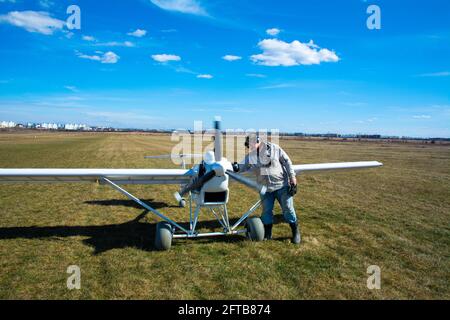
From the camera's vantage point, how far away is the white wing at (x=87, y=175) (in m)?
6.73

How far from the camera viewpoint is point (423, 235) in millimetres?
7656

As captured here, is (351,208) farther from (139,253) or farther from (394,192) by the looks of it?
(139,253)

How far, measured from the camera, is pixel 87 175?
7.02 m

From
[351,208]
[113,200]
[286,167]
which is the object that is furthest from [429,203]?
[113,200]

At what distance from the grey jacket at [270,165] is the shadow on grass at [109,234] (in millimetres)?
1554

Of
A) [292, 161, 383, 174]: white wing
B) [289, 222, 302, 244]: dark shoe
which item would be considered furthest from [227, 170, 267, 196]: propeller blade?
[292, 161, 383, 174]: white wing

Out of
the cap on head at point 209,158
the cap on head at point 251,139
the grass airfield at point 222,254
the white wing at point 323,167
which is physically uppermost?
the cap on head at point 251,139

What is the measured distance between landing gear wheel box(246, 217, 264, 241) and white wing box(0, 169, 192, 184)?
1860mm

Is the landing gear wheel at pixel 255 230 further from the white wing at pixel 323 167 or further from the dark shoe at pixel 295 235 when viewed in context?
the white wing at pixel 323 167

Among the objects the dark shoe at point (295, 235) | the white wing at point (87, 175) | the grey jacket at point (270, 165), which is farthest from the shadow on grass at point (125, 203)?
the dark shoe at point (295, 235)

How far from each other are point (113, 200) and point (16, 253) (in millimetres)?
5292

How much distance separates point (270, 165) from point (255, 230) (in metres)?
1.51
